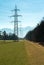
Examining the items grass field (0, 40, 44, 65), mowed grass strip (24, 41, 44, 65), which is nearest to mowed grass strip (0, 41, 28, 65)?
grass field (0, 40, 44, 65)

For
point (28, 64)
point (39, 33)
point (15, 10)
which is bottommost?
point (28, 64)

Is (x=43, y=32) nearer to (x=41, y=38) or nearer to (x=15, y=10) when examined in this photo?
(x=41, y=38)

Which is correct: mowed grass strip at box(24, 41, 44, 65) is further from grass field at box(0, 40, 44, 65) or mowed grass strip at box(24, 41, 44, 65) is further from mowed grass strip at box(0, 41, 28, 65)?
mowed grass strip at box(0, 41, 28, 65)

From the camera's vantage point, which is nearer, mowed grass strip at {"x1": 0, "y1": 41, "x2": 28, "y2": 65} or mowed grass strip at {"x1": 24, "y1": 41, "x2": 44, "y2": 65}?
mowed grass strip at {"x1": 24, "y1": 41, "x2": 44, "y2": 65}

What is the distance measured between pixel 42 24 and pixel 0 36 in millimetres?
75796

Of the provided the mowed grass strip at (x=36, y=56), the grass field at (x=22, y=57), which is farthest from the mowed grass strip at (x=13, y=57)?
the mowed grass strip at (x=36, y=56)

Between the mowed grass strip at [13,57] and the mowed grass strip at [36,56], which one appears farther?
the mowed grass strip at [13,57]

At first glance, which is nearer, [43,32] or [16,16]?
[16,16]

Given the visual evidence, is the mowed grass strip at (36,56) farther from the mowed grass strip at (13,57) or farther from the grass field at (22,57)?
the mowed grass strip at (13,57)

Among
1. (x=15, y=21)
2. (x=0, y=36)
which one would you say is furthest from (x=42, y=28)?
(x=0, y=36)

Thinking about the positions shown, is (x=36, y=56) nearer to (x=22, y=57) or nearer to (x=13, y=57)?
(x=22, y=57)

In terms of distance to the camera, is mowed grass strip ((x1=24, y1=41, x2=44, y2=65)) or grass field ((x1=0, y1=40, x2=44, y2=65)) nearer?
mowed grass strip ((x1=24, y1=41, x2=44, y2=65))

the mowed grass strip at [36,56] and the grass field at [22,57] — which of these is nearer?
the mowed grass strip at [36,56]

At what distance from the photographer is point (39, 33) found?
9888 centimetres
